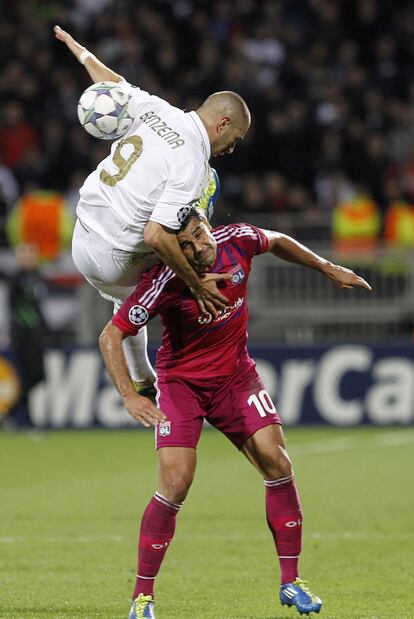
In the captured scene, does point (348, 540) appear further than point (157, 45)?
No

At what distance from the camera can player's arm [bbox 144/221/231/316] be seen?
652 cm

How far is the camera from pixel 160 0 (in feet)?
67.6

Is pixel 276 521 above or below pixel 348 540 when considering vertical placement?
above

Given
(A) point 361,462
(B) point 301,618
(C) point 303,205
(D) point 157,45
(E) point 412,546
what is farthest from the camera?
(D) point 157,45

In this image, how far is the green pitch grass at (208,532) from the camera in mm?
7043

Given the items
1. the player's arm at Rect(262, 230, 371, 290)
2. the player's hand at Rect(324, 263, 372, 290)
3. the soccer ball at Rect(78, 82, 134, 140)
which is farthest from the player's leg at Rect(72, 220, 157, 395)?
the player's hand at Rect(324, 263, 372, 290)

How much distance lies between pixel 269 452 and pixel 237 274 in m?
0.86

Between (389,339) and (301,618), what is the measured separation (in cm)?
1048

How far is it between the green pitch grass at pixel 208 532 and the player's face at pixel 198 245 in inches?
65.5

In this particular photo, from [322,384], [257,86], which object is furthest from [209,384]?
[257,86]

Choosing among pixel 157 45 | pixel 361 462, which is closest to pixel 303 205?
pixel 157 45

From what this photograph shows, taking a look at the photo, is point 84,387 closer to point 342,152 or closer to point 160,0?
point 342,152

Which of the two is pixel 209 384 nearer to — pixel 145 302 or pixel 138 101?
pixel 145 302

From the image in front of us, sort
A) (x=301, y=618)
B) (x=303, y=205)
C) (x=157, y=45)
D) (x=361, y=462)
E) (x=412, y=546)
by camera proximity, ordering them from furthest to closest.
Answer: (x=157, y=45) → (x=303, y=205) → (x=361, y=462) → (x=412, y=546) → (x=301, y=618)
